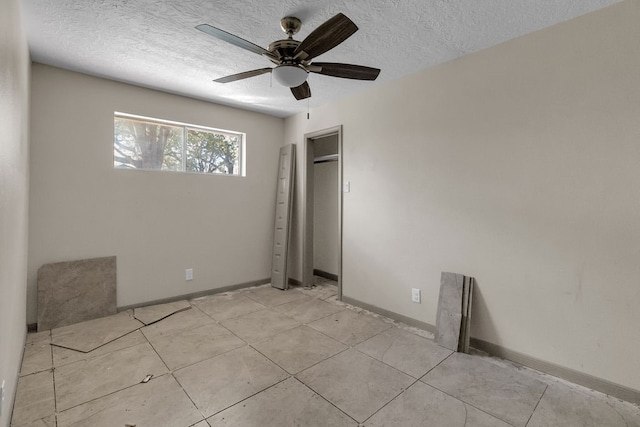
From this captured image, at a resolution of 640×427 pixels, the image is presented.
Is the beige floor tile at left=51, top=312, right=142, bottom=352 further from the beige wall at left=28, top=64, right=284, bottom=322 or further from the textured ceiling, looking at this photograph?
the textured ceiling

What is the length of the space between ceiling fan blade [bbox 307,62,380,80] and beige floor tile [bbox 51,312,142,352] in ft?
9.51

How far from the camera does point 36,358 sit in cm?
226

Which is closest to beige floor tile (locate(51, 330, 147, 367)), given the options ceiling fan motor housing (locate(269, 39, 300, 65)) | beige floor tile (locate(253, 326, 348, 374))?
beige floor tile (locate(253, 326, 348, 374))

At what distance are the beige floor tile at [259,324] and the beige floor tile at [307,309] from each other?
0.36 ft

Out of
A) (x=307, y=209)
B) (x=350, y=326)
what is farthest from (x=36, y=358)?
(x=307, y=209)

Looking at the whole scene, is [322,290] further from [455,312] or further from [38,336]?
[38,336]

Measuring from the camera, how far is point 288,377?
2.04 meters

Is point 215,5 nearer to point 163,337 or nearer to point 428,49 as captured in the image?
point 428,49

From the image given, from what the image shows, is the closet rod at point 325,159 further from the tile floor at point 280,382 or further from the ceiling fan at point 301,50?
the tile floor at point 280,382

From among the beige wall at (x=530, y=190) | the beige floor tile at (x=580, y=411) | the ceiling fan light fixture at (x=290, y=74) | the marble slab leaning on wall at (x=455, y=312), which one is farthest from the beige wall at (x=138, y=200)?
the beige floor tile at (x=580, y=411)

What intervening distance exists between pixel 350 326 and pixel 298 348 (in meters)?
0.67

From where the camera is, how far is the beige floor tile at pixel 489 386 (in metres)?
1.73

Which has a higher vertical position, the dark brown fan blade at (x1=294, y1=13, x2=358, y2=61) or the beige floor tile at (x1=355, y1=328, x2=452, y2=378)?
the dark brown fan blade at (x1=294, y1=13, x2=358, y2=61)

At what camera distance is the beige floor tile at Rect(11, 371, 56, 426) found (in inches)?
65.2
